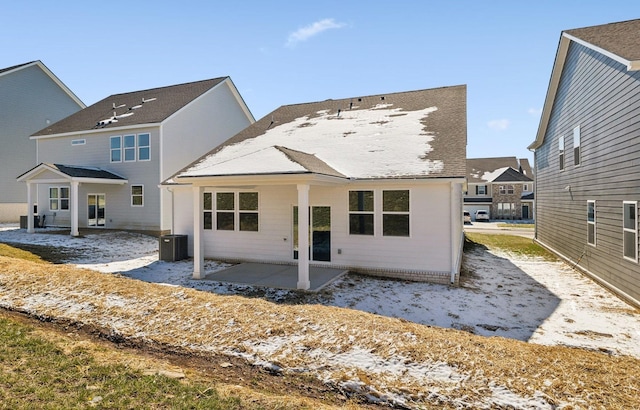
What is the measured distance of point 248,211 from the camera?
12281mm

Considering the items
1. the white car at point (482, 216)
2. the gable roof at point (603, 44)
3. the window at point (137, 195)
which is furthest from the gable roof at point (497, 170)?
the window at point (137, 195)

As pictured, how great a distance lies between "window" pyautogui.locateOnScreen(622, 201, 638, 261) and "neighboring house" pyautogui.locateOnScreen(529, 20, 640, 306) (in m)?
0.02

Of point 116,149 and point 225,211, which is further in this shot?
point 116,149

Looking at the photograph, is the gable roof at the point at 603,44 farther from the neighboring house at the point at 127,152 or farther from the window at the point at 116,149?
the window at the point at 116,149

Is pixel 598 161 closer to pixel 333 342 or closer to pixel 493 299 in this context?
pixel 493 299

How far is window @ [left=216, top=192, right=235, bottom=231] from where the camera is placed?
12575mm

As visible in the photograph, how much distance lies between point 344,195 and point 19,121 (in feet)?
85.9

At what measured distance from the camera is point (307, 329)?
5.79 m

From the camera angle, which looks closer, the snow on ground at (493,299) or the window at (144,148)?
the snow on ground at (493,299)

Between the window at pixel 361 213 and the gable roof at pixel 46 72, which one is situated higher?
the gable roof at pixel 46 72

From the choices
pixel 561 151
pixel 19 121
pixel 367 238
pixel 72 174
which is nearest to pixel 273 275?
pixel 367 238

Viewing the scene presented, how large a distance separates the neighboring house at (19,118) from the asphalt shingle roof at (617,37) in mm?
31752

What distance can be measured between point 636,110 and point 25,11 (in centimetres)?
1744

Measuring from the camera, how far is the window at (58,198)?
22.0 metres
